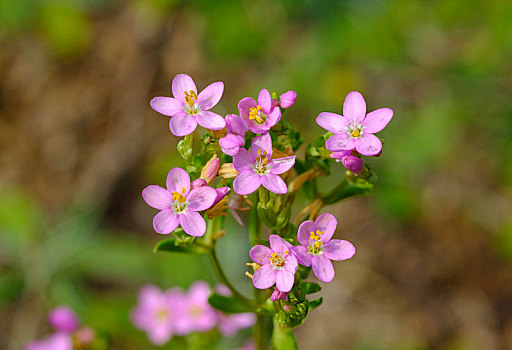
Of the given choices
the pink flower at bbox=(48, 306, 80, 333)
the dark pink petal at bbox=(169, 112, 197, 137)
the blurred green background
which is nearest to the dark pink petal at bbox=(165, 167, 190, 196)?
the dark pink petal at bbox=(169, 112, 197, 137)

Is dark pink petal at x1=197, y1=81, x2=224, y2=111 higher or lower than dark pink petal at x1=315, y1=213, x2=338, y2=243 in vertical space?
higher

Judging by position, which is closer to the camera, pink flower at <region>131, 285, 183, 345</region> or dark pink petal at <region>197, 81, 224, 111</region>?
dark pink petal at <region>197, 81, 224, 111</region>

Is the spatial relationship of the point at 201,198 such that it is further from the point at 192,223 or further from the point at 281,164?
the point at 281,164

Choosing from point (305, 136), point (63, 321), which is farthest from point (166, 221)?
point (305, 136)

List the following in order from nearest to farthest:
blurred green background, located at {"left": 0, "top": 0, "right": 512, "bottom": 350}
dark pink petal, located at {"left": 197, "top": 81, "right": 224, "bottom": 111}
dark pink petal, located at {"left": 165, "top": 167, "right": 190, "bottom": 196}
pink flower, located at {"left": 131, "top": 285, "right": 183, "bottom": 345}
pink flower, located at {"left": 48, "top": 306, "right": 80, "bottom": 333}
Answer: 1. dark pink petal, located at {"left": 165, "top": 167, "right": 190, "bottom": 196}
2. dark pink petal, located at {"left": 197, "top": 81, "right": 224, "bottom": 111}
3. pink flower, located at {"left": 48, "top": 306, "right": 80, "bottom": 333}
4. pink flower, located at {"left": 131, "top": 285, "right": 183, "bottom": 345}
5. blurred green background, located at {"left": 0, "top": 0, "right": 512, "bottom": 350}

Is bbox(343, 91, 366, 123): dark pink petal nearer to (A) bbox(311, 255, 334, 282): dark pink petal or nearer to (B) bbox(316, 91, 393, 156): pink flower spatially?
(B) bbox(316, 91, 393, 156): pink flower

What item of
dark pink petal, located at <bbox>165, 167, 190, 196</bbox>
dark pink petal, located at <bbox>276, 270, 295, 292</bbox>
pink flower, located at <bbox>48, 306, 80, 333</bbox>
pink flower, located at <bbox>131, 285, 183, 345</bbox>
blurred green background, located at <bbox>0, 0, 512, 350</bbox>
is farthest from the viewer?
blurred green background, located at <bbox>0, 0, 512, 350</bbox>
